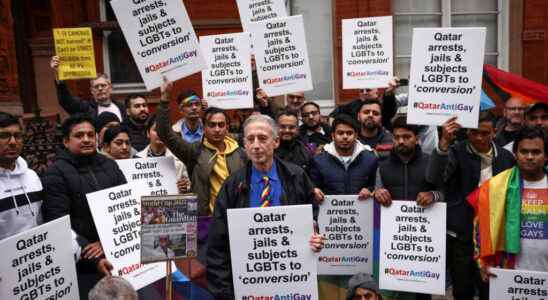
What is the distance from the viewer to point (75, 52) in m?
7.41

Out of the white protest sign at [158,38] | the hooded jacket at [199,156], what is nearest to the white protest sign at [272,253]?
the hooded jacket at [199,156]

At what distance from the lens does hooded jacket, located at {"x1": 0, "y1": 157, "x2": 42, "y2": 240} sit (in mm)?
3743

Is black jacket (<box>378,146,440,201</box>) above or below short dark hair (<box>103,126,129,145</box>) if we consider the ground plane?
below

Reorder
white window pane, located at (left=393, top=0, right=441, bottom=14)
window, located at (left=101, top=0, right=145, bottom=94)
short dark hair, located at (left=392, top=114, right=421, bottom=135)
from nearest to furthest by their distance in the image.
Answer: short dark hair, located at (left=392, top=114, right=421, bottom=135) < window, located at (left=101, top=0, right=145, bottom=94) < white window pane, located at (left=393, top=0, right=441, bottom=14)

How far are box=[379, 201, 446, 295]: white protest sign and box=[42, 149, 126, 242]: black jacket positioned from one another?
7.11 feet

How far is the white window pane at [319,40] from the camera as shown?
456 inches

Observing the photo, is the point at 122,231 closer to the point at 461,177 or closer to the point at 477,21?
the point at 461,177

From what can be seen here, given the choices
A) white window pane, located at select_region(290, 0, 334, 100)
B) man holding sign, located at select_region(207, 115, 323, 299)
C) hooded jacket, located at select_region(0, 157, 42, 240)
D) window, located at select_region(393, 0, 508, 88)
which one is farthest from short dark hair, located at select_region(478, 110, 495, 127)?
window, located at select_region(393, 0, 508, 88)

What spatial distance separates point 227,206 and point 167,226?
1.29ft

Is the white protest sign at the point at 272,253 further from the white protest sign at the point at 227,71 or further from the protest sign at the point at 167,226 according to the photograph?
the white protest sign at the point at 227,71

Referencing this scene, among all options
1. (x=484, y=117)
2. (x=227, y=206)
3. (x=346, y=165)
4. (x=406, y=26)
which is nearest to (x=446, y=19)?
(x=406, y=26)

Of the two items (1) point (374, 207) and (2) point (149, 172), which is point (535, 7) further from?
(2) point (149, 172)

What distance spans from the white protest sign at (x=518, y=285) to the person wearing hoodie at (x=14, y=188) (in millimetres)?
3146

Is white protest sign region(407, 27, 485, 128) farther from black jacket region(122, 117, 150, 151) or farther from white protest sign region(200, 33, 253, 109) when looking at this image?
black jacket region(122, 117, 150, 151)
